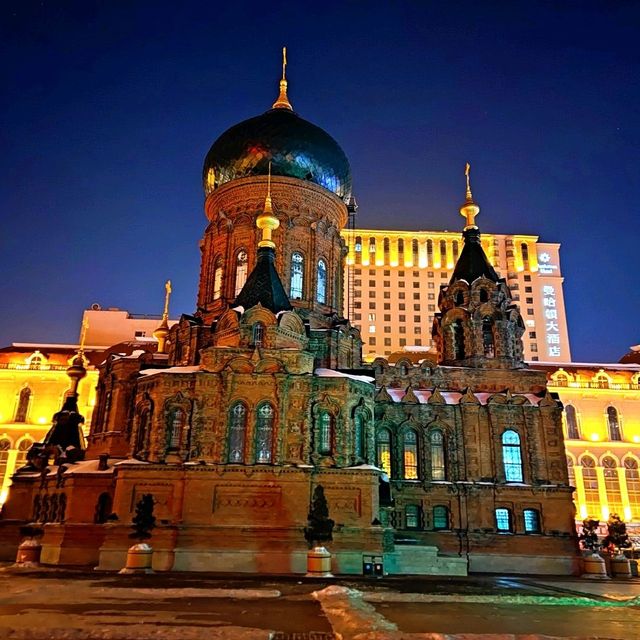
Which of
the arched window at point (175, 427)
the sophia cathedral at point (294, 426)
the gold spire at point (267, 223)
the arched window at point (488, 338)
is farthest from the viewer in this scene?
the arched window at point (488, 338)

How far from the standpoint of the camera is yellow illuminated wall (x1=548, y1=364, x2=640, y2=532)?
154 feet

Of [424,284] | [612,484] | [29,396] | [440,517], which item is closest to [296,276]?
[440,517]

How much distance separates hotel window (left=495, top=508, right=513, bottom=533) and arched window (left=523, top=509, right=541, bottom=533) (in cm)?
74

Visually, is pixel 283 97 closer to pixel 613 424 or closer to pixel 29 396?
pixel 29 396

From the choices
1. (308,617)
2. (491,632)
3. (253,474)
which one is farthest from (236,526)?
(491,632)

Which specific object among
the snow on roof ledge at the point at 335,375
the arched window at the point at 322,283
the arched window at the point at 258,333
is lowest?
the snow on roof ledge at the point at 335,375

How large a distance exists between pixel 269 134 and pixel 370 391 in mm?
15958

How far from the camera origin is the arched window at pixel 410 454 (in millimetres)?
31078

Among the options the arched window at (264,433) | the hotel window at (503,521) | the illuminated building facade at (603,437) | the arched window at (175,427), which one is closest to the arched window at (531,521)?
the hotel window at (503,521)

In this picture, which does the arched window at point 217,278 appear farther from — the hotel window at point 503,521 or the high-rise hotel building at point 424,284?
the high-rise hotel building at point 424,284

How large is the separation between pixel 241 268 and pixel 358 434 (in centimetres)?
1237

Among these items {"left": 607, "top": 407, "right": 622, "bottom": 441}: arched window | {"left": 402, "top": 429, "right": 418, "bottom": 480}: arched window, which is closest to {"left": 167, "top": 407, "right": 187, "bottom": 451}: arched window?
{"left": 402, "top": 429, "right": 418, "bottom": 480}: arched window

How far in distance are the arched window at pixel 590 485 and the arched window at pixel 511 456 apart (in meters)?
19.7

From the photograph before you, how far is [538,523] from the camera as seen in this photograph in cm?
2983
